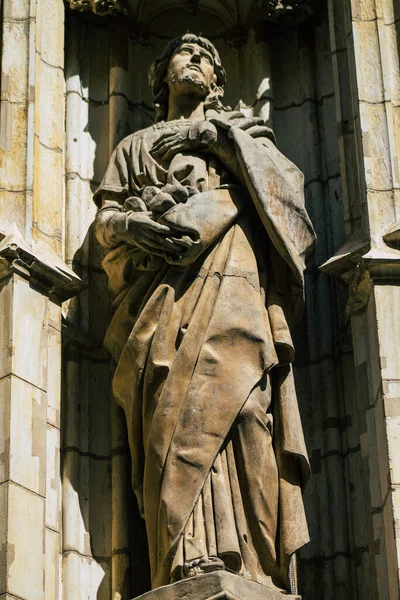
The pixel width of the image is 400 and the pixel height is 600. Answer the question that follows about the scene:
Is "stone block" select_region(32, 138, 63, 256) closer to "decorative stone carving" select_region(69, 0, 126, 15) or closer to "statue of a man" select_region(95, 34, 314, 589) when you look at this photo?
"statue of a man" select_region(95, 34, 314, 589)

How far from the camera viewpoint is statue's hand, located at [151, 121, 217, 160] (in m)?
9.77

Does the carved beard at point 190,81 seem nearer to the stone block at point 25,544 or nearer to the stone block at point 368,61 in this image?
the stone block at point 368,61

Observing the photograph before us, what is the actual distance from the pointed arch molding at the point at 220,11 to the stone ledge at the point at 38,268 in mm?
1847

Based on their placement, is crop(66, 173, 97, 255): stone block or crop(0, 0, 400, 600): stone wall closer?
crop(0, 0, 400, 600): stone wall

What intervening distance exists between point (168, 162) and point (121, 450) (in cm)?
149

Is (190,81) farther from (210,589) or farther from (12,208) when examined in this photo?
(210,589)

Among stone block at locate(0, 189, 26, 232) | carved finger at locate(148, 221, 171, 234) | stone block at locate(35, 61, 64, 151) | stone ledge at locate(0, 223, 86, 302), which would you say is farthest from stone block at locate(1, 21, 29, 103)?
carved finger at locate(148, 221, 171, 234)

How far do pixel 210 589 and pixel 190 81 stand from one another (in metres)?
2.96

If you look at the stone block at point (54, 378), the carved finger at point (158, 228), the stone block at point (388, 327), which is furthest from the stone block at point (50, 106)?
the stone block at point (388, 327)

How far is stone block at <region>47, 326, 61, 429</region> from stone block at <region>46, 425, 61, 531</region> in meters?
0.07

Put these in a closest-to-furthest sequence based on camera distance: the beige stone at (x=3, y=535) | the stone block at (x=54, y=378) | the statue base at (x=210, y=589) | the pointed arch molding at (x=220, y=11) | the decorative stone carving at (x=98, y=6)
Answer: the statue base at (x=210, y=589)
the beige stone at (x=3, y=535)
the stone block at (x=54, y=378)
the decorative stone carving at (x=98, y=6)
the pointed arch molding at (x=220, y=11)

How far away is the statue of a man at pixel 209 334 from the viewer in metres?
8.77

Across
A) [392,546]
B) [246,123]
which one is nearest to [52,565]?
[392,546]

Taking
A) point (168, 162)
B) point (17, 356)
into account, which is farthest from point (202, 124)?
point (17, 356)
